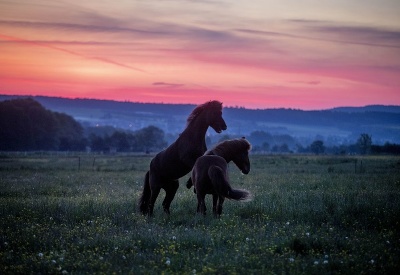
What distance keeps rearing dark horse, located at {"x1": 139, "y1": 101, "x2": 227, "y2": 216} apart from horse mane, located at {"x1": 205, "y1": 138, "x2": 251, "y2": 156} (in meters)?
0.36

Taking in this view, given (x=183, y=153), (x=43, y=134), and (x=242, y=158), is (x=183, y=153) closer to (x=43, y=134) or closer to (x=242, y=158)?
(x=242, y=158)

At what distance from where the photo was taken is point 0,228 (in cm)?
1104

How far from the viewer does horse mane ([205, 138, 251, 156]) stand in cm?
1331

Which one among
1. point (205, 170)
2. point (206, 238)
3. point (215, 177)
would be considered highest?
point (205, 170)

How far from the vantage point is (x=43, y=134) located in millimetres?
121375

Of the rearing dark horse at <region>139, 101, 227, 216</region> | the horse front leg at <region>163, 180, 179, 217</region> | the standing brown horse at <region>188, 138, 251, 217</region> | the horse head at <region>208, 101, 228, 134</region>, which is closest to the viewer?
the standing brown horse at <region>188, 138, 251, 217</region>

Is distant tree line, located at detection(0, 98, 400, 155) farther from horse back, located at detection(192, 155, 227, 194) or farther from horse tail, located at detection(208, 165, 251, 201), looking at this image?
horse tail, located at detection(208, 165, 251, 201)

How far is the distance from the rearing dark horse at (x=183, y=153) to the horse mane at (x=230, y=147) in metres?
0.36

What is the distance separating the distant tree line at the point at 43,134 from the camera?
113250 millimetres

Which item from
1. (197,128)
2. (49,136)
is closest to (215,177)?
(197,128)

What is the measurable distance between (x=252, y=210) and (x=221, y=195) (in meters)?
1.78

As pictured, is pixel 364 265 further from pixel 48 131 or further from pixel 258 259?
pixel 48 131

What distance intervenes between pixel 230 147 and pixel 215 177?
2.14 m

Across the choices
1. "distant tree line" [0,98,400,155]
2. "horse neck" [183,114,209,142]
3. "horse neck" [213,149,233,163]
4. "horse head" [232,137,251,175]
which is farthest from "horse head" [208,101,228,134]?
"distant tree line" [0,98,400,155]
